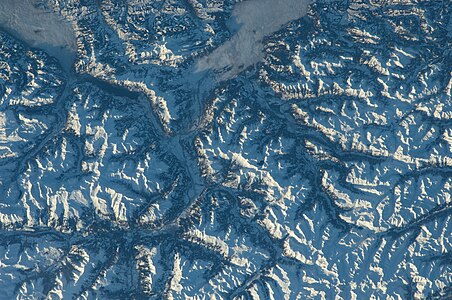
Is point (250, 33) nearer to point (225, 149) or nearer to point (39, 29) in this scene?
point (225, 149)

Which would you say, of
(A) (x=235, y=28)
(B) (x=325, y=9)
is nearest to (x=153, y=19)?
(A) (x=235, y=28)

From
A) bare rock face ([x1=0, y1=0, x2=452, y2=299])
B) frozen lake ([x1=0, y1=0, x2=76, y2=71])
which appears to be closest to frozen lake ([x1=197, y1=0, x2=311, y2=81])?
bare rock face ([x1=0, y1=0, x2=452, y2=299])

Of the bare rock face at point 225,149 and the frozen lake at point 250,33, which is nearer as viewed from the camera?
the bare rock face at point 225,149

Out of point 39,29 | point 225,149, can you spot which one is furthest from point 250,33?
point 39,29

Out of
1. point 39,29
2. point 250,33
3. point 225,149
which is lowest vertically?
point 225,149

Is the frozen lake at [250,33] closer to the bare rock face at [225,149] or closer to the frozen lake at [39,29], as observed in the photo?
the bare rock face at [225,149]

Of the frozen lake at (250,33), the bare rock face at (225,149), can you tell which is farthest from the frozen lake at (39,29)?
the frozen lake at (250,33)
